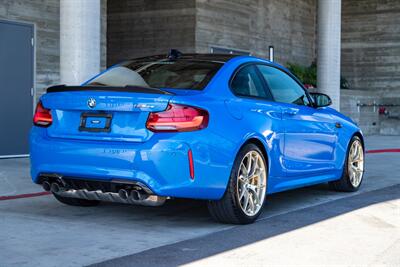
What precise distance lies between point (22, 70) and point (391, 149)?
886cm

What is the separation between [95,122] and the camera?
5973 millimetres

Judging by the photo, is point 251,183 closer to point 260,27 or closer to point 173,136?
point 173,136

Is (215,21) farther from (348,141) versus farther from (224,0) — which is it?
(348,141)

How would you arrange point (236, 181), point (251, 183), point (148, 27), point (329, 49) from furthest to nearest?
1. point (148, 27)
2. point (329, 49)
3. point (251, 183)
4. point (236, 181)

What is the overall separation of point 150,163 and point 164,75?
1250mm

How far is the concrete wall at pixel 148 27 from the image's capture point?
1844 cm

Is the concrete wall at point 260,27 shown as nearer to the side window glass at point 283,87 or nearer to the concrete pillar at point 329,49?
the concrete pillar at point 329,49

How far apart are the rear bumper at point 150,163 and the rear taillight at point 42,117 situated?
159 mm

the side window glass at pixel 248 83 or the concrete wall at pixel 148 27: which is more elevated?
the concrete wall at pixel 148 27

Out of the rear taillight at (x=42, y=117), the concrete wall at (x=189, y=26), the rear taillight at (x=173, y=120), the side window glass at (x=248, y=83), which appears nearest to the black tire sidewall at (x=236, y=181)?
the side window glass at (x=248, y=83)

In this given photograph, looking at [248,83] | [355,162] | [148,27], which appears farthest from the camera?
[148,27]

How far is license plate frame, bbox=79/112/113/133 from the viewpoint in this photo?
19.4ft

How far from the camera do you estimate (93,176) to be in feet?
19.4

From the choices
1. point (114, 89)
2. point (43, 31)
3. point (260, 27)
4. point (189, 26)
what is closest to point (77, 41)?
point (43, 31)
